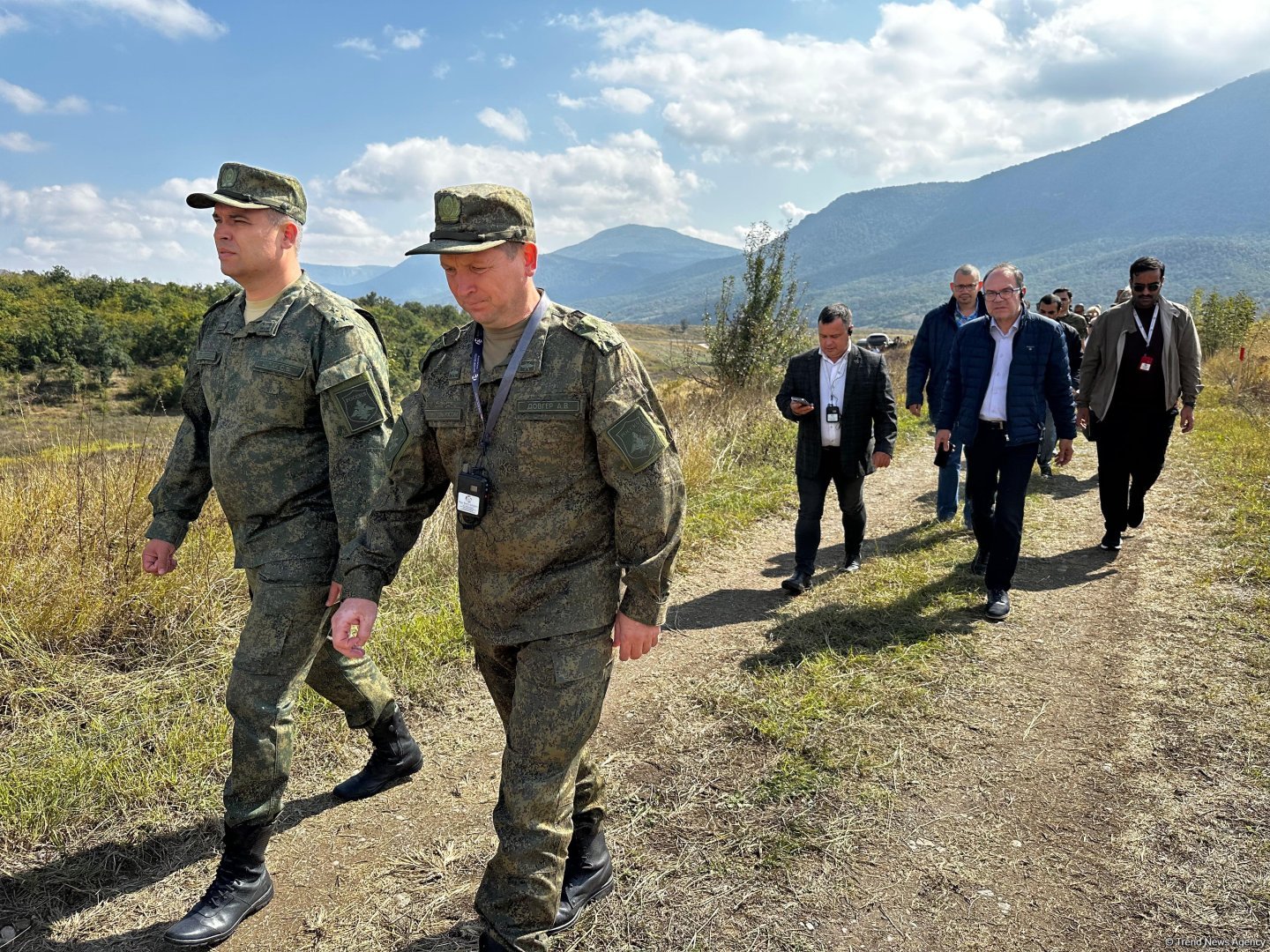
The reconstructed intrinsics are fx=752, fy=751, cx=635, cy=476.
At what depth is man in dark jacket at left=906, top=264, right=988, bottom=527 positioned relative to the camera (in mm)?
6410

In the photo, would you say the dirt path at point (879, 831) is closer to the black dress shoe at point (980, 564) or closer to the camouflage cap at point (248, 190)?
the black dress shoe at point (980, 564)

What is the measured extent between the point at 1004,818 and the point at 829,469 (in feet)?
9.37

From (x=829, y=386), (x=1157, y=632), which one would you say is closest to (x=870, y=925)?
(x=1157, y=632)

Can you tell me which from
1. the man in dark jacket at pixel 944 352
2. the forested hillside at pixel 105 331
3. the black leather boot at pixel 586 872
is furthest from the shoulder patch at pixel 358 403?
the forested hillside at pixel 105 331

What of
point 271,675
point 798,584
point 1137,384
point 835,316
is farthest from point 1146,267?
point 271,675

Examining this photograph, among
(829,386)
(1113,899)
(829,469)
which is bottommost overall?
(1113,899)

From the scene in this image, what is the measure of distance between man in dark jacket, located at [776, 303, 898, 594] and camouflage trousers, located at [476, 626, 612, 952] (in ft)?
11.6

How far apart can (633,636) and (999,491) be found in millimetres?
3713

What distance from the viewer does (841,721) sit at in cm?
353

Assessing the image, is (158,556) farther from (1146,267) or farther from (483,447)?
(1146,267)

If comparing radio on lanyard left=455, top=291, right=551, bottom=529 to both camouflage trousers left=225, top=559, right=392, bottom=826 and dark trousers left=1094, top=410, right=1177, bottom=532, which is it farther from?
dark trousers left=1094, top=410, right=1177, bottom=532

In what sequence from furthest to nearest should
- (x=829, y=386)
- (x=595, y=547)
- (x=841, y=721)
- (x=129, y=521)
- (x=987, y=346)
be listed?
(x=829, y=386), (x=987, y=346), (x=129, y=521), (x=841, y=721), (x=595, y=547)

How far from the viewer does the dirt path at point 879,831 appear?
241 cm

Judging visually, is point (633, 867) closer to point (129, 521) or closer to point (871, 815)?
point (871, 815)
